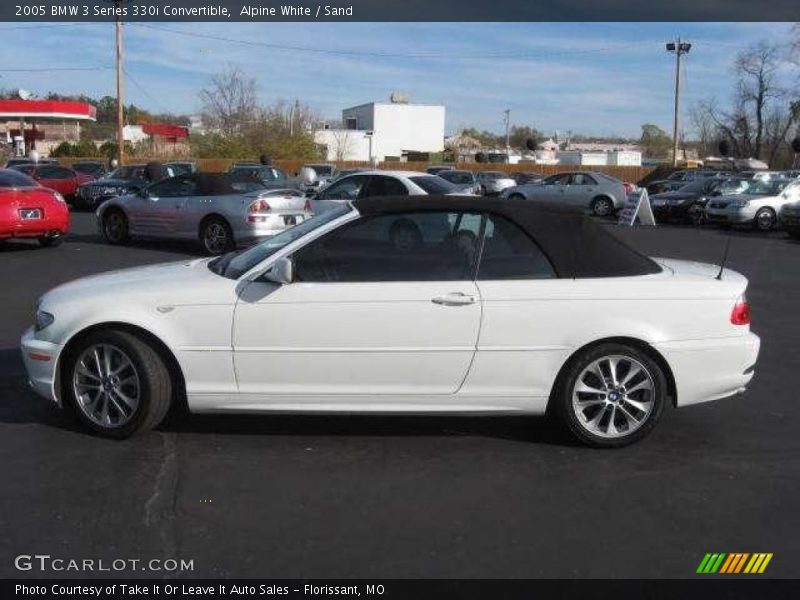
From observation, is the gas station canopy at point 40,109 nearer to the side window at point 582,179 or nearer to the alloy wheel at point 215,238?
the side window at point 582,179

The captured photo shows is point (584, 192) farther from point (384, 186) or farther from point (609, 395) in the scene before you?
point (609, 395)

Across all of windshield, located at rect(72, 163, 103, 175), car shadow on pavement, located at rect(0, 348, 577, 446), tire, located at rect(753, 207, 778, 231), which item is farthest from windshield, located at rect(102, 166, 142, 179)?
car shadow on pavement, located at rect(0, 348, 577, 446)

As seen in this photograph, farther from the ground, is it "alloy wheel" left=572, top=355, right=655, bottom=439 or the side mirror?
the side mirror

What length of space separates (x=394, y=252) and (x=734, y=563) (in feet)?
8.07

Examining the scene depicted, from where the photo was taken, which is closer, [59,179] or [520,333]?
[520,333]

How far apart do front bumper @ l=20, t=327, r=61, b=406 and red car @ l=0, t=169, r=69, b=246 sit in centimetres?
1026

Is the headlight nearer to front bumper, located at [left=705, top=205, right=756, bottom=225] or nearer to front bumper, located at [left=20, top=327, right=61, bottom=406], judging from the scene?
front bumper, located at [left=20, top=327, right=61, bottom=406]

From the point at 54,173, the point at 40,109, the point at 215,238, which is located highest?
the point at 40,109

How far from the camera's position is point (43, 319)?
521 cm

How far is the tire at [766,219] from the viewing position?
23.6m

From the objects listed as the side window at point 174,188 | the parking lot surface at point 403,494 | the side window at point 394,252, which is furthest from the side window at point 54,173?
the side window at point 394,252

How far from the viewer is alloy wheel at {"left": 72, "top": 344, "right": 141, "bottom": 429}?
506 centimetres

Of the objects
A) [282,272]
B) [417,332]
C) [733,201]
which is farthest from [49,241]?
[733,201]

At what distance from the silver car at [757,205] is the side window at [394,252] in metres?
20.8
